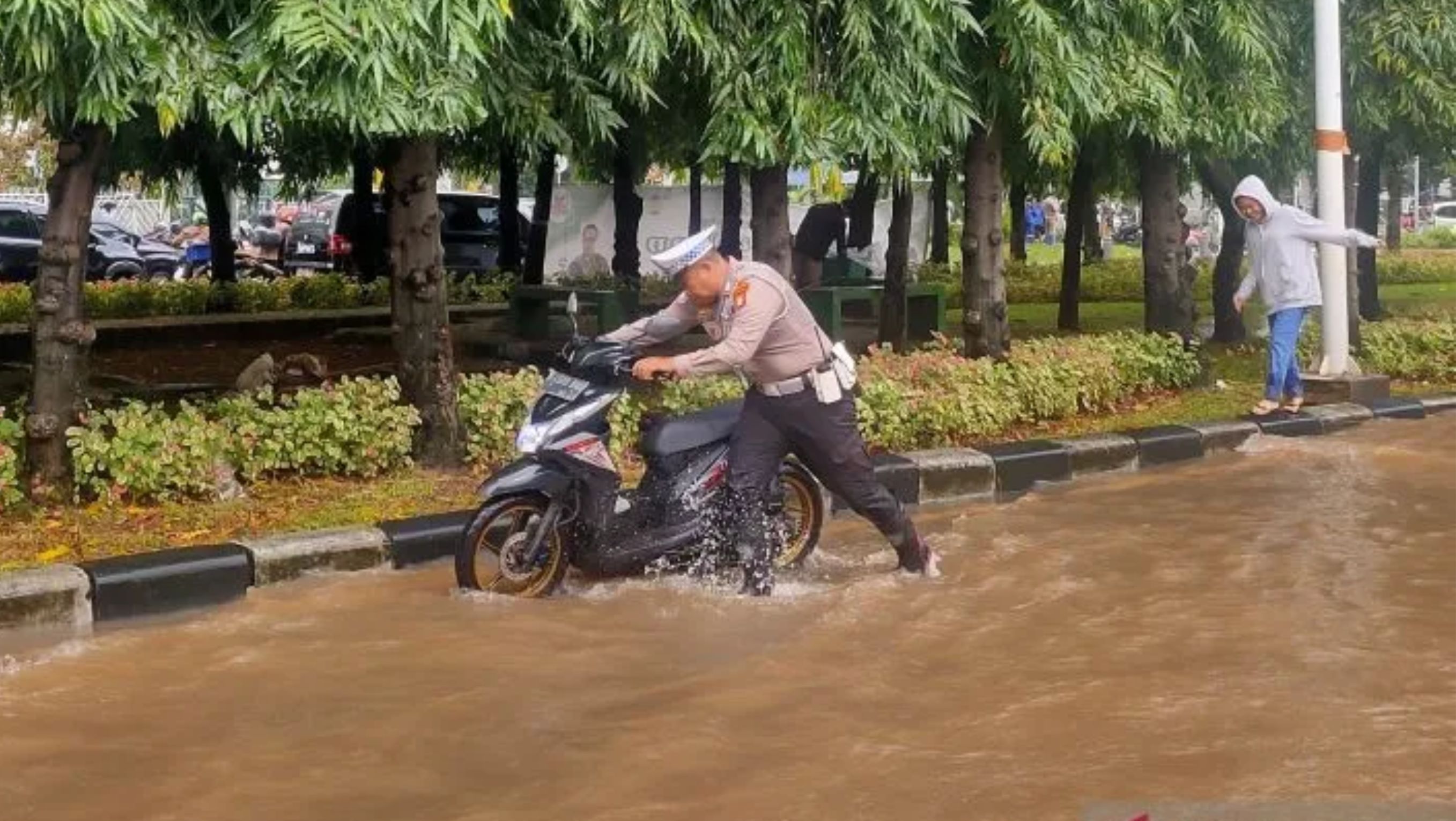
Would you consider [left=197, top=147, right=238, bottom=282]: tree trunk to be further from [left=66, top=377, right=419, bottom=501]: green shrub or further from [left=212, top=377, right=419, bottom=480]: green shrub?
[left=212, top=377, right=419, bottom=480]: green shrub

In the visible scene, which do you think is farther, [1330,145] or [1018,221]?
[1018,221]

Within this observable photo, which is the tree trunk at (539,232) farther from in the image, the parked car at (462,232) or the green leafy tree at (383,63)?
the green leafy tree at (383,63)

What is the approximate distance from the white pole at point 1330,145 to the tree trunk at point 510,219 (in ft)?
33.2

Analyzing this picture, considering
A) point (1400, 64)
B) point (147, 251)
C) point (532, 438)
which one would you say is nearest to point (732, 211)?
point (1400, 64)

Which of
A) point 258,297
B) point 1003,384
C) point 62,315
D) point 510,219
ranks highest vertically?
point 510,219

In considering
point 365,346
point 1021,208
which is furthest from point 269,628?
point 1021,208

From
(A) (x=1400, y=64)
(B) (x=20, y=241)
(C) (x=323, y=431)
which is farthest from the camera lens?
(B) (x=20, y=241)

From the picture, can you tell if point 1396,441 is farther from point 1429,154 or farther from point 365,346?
point 365,346

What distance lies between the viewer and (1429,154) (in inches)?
717

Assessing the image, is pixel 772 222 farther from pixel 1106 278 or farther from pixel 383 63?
pixel 1106 278

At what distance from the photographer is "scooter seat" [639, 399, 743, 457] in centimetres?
751

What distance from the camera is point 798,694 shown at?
234 inches

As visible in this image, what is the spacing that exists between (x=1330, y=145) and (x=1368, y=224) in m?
9.60

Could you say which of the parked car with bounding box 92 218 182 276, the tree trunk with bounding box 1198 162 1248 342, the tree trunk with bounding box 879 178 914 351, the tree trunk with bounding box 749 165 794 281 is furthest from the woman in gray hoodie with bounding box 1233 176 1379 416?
the parked car with bounding box 92 218 182 276
